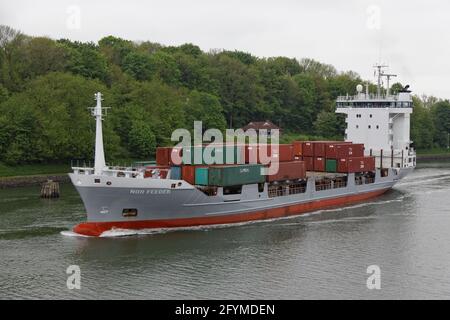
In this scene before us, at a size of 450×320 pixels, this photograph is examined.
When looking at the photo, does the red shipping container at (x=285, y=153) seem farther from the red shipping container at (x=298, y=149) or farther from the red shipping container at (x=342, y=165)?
the red shipping container at (x=298, y=149)

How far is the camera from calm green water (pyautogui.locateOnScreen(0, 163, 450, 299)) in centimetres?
2555

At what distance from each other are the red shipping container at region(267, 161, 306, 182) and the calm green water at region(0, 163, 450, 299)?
3060 millimetres

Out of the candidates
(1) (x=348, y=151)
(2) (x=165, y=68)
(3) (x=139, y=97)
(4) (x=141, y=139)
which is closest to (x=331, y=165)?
(1) (x=348, y=151)

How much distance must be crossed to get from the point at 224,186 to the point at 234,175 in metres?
0.93

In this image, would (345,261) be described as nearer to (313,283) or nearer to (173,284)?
(313,283)

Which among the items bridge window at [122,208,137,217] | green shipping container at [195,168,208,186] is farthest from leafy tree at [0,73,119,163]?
bridge window at [122,208,137,217]

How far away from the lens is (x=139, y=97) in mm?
78562

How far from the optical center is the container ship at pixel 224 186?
3412 centimetres

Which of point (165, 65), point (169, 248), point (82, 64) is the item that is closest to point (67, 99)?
point (82, 64)

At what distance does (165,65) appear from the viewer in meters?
93.2

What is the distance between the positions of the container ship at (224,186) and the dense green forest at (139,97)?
1030 inches

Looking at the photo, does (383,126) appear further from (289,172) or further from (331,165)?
(289,172)

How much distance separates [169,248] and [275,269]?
633 centimetres

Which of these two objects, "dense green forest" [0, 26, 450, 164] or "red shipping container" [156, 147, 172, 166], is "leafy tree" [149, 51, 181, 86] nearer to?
"dense green forest" [0, 26, 450, 164]
